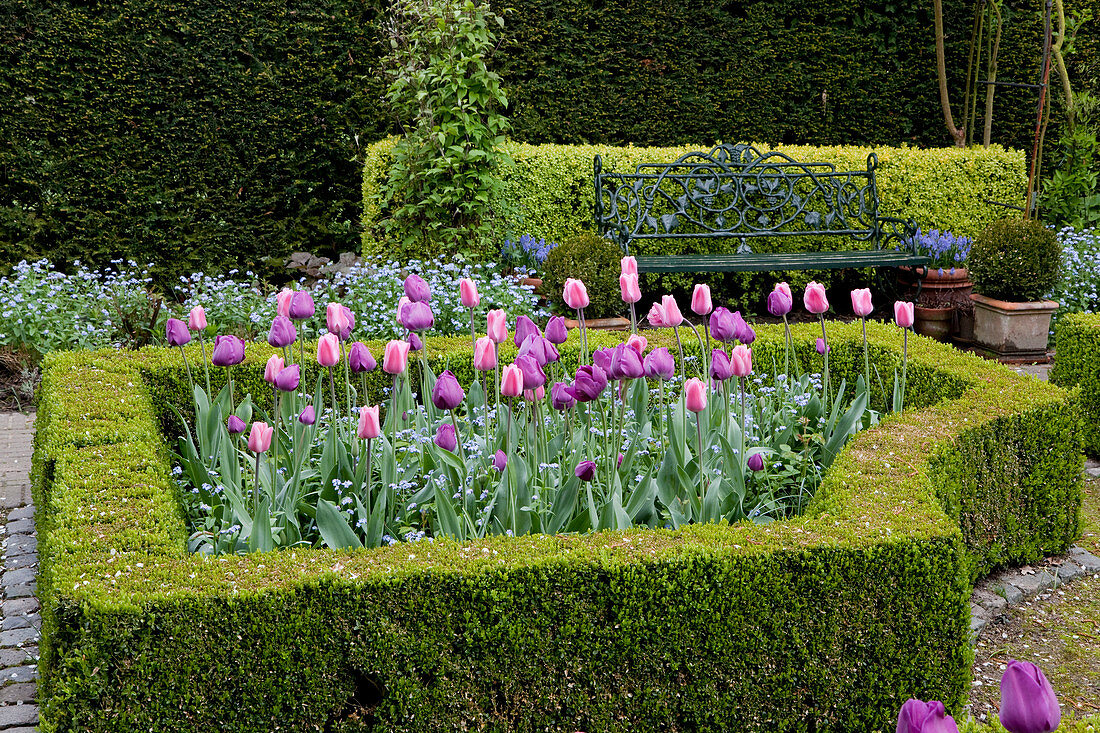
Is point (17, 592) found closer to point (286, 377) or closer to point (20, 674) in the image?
point (20, 674)

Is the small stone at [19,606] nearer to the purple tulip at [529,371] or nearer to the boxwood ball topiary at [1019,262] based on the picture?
the purple tulip at [529,371]

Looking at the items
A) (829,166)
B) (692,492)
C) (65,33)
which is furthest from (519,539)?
(65,33)

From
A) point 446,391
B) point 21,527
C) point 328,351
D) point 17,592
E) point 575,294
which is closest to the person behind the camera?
point 446,391

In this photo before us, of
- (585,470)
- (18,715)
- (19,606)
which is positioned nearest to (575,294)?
(585,470)

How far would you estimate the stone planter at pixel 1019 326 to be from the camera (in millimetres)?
6738

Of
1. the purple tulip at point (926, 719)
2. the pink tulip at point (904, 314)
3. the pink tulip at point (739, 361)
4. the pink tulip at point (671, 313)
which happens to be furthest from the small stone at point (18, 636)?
the pink tulip at point (904, 314)

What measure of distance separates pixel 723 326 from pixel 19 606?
2.73 m

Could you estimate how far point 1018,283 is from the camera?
671 cm

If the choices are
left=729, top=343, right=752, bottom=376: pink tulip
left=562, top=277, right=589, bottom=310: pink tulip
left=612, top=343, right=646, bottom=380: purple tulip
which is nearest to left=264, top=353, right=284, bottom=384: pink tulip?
left=562, top=277, right=589, bottom=310: pink tulip

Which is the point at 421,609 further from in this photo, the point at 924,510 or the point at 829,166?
the point at 829,166

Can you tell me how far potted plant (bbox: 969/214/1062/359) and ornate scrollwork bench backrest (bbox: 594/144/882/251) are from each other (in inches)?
47.4

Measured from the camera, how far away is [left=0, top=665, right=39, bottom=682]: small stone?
288 cm

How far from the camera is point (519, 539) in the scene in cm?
241

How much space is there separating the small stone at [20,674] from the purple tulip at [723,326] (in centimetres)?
240
